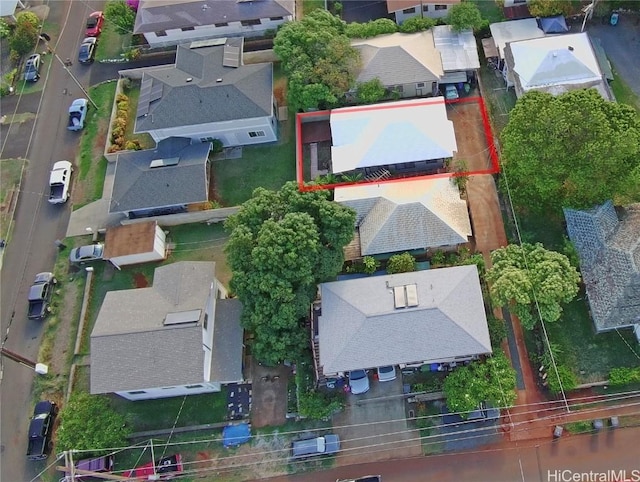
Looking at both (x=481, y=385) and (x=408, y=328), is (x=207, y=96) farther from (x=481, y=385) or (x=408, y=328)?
(x=481, y=385)

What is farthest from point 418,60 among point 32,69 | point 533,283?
point 32,69

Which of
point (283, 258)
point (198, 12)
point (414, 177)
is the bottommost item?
point (283, 258)

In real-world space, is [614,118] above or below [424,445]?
above

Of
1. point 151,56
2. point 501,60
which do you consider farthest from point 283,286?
point 151,56

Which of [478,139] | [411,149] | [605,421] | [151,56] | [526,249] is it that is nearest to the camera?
[605,421]

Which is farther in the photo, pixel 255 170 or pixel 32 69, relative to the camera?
pixel 32 69

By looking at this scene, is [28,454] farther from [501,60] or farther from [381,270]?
[501,60]

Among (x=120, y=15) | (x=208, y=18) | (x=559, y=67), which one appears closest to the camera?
(x=559, y=67)
